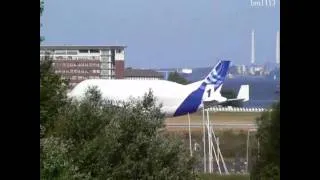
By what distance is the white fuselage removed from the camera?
1.80 meters

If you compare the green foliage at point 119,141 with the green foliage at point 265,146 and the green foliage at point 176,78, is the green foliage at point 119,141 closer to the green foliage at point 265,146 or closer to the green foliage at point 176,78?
the green foliage at point 176,78

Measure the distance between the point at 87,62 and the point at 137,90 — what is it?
27 cm

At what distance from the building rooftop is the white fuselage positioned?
0.14 ft

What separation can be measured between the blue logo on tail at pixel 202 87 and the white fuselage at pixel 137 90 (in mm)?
23

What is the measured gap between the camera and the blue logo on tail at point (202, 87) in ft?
5.40

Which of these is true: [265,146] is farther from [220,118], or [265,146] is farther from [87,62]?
[87,62]

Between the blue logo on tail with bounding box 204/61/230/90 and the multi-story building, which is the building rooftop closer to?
the multi-story building

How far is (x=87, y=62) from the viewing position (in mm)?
1695

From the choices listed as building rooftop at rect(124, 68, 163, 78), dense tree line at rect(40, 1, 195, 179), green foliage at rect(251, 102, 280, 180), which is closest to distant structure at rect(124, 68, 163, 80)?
building rooftop at rect(124, 68, 163, 78)

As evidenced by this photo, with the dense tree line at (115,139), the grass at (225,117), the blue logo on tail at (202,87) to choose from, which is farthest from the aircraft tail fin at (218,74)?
the dense tree line at (115,139)

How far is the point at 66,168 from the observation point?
165 cm
